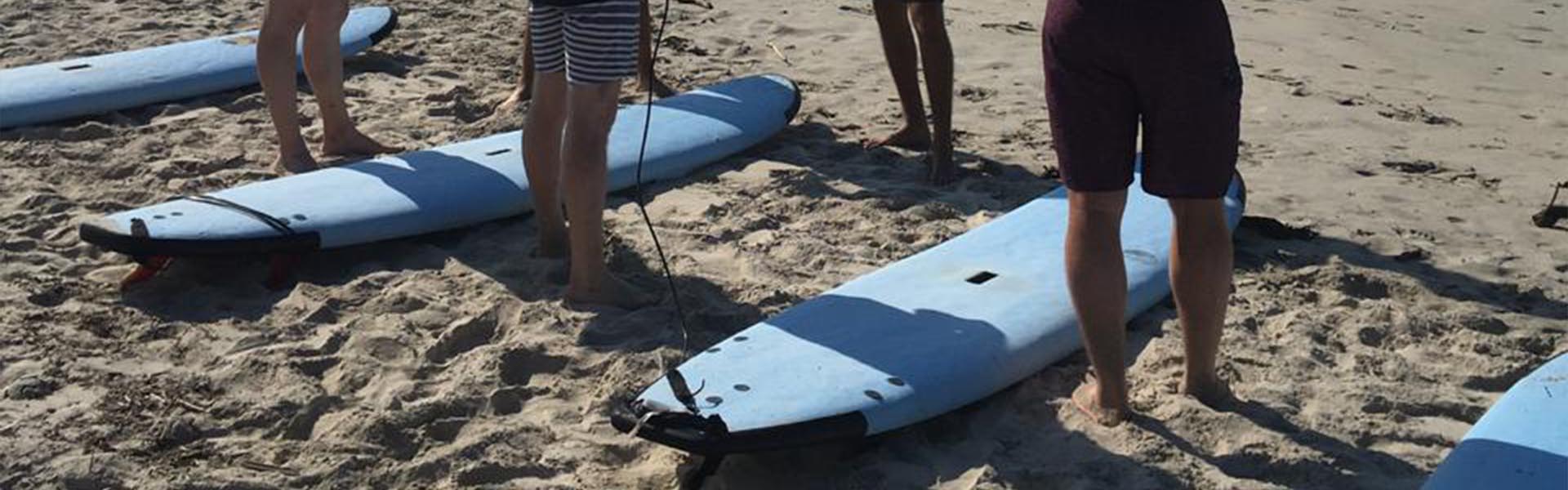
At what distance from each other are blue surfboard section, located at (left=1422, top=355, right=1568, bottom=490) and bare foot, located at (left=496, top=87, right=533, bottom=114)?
12.0 ft

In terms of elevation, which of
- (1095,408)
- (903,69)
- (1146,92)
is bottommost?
(903,69)

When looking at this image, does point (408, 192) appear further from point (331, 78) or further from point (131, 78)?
point (131, 78)

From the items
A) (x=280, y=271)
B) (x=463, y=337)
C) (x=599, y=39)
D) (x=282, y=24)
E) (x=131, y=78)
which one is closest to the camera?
(x=599, y=39)

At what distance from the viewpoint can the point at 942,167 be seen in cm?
531

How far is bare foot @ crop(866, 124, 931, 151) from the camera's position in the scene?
18.6ft

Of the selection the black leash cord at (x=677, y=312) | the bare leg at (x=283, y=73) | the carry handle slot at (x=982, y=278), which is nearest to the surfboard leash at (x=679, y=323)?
the black leash cord at (x=677, y=312)

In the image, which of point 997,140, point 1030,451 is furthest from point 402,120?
point 1030,451

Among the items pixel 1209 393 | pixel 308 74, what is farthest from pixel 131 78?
pixel 1209 393

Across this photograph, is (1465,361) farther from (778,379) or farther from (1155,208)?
(778,379)

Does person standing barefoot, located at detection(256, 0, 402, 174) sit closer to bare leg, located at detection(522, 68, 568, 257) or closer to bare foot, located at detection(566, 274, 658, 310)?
bare leg, located at detection(522, 68, 568, 257)

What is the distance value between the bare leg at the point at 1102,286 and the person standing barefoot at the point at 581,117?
1163 mm

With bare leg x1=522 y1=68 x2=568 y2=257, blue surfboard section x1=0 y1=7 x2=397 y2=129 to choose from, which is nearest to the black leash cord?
bare leg x1=522 y1=68 x2=568 y2=257

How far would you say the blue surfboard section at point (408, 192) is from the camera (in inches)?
172

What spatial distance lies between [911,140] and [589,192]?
6.09 feet
